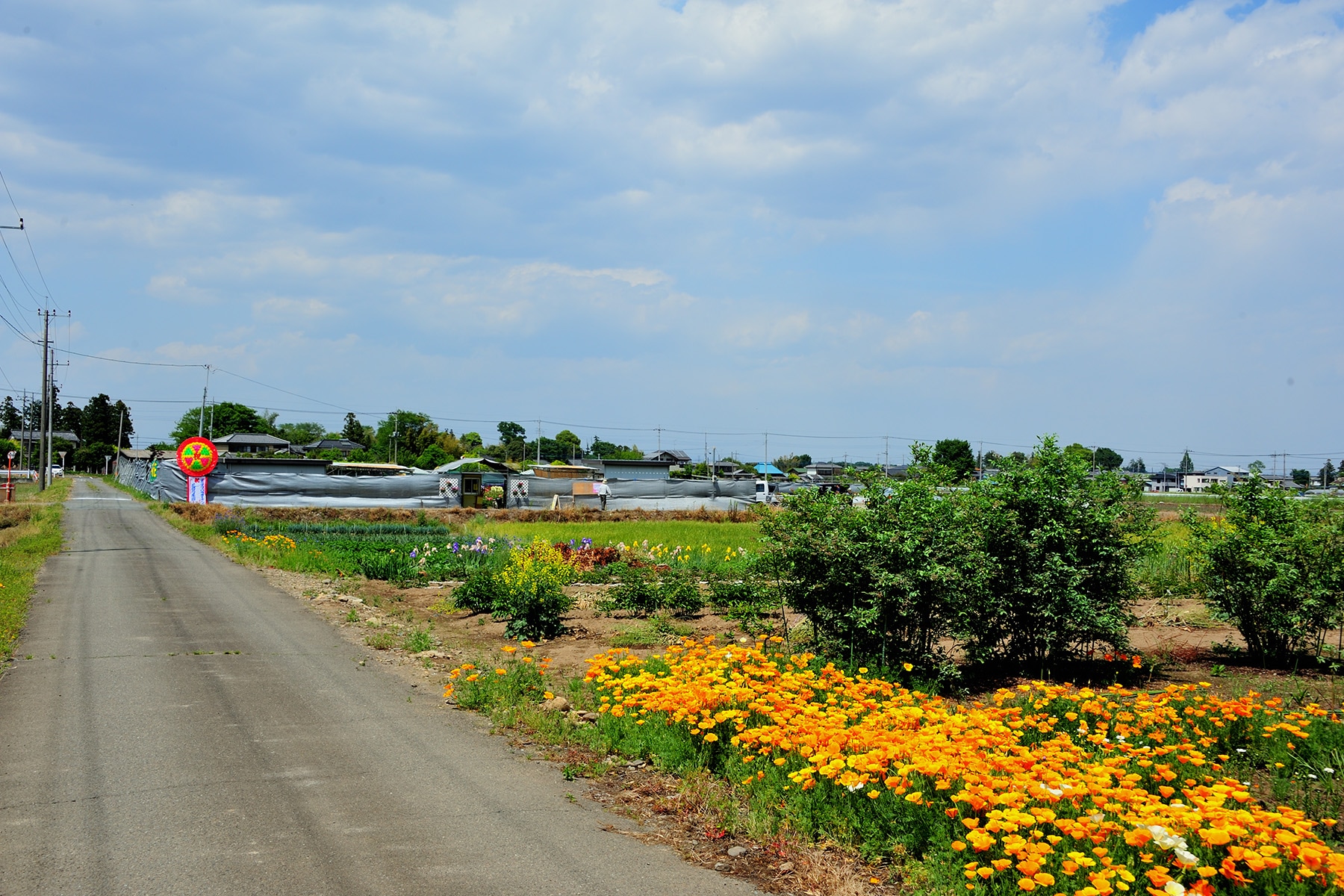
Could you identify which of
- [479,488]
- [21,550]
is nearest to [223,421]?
[479,488]

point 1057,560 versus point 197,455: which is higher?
point 197,455

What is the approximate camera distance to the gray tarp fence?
4031 cm

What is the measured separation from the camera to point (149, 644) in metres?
10.3

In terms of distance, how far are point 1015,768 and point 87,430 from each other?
480 feet

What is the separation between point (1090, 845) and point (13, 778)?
655 centimetres

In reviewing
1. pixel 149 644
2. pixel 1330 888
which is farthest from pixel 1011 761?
pixel 149 644

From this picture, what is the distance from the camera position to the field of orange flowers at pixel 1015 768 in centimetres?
395

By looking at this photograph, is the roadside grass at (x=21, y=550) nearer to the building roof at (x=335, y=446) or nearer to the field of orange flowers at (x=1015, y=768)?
the field of orange flowers at (x=1015, y=768)

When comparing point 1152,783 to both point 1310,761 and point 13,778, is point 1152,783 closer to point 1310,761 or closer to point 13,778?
point 1310,761

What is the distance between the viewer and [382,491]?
42656 mm

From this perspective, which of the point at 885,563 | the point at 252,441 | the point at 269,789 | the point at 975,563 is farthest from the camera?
the point at 252,441

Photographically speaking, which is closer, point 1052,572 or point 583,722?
point 583,722

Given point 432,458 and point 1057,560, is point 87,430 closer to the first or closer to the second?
point 432,458

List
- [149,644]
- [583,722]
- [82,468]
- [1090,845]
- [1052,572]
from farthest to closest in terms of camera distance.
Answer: [82,468]
[149,644]
[1052,572]
[583,722]
[1090,845]
